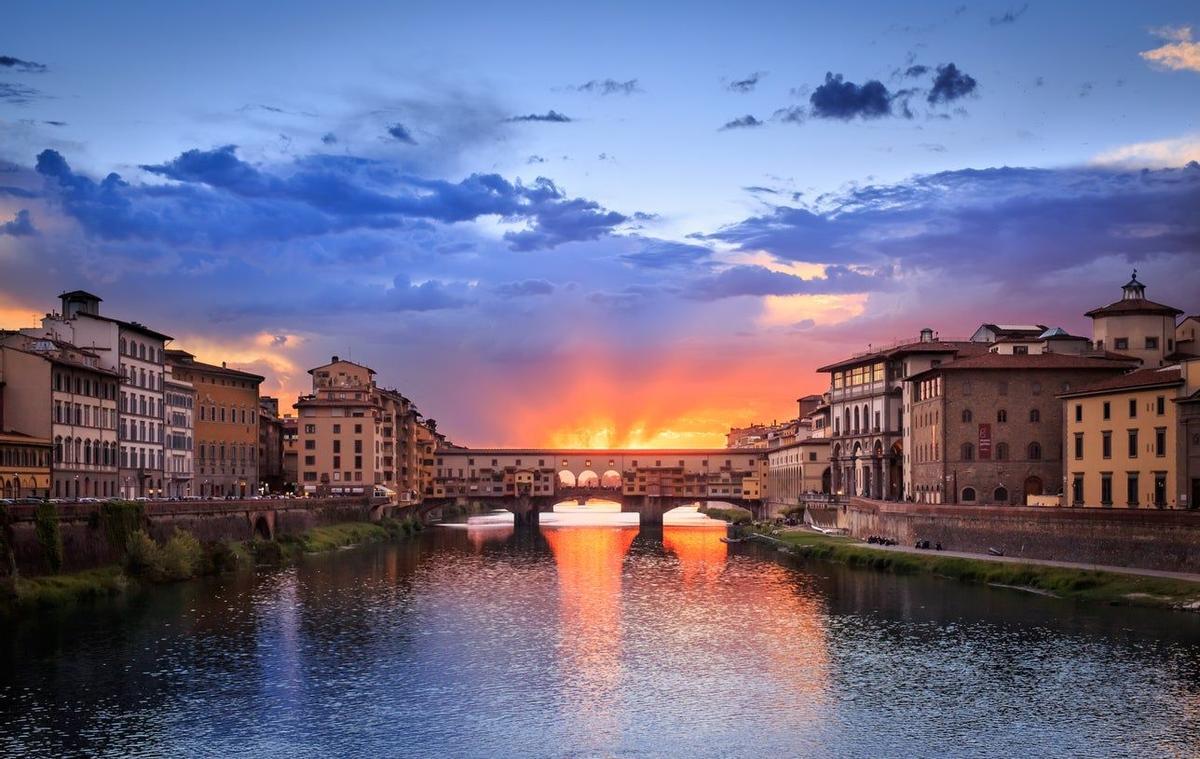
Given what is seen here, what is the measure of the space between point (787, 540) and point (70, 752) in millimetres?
79170

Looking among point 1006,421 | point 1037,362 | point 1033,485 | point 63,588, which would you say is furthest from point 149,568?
point 1037,362

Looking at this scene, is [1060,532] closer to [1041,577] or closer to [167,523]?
[1041,577]

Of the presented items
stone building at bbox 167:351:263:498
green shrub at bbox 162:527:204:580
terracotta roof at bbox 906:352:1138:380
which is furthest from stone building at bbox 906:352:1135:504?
stone building at bbox 167:351:263:498

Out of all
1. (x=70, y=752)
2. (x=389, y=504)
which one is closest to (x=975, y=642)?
(x=70, y=752)

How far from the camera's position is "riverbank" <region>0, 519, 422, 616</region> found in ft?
181

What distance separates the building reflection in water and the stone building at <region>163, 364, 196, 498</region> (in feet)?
105

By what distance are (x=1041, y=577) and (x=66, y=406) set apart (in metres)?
59.3

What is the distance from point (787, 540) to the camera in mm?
107125

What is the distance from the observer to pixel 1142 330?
99.3m

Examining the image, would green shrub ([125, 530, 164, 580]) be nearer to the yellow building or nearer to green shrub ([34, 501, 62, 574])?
green shrub ([34, 501, 62, 574])

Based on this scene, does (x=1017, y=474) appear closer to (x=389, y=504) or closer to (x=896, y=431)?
(x=896, y=431)

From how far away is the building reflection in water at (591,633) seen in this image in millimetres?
40375

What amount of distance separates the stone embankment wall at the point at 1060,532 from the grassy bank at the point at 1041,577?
2633 millimetres

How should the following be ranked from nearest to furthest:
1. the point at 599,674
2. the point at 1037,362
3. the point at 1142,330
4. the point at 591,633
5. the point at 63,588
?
the point at 599,674
the point at 591,633
the point at 63,588
the point at 1037,362
the point at 1142,330
